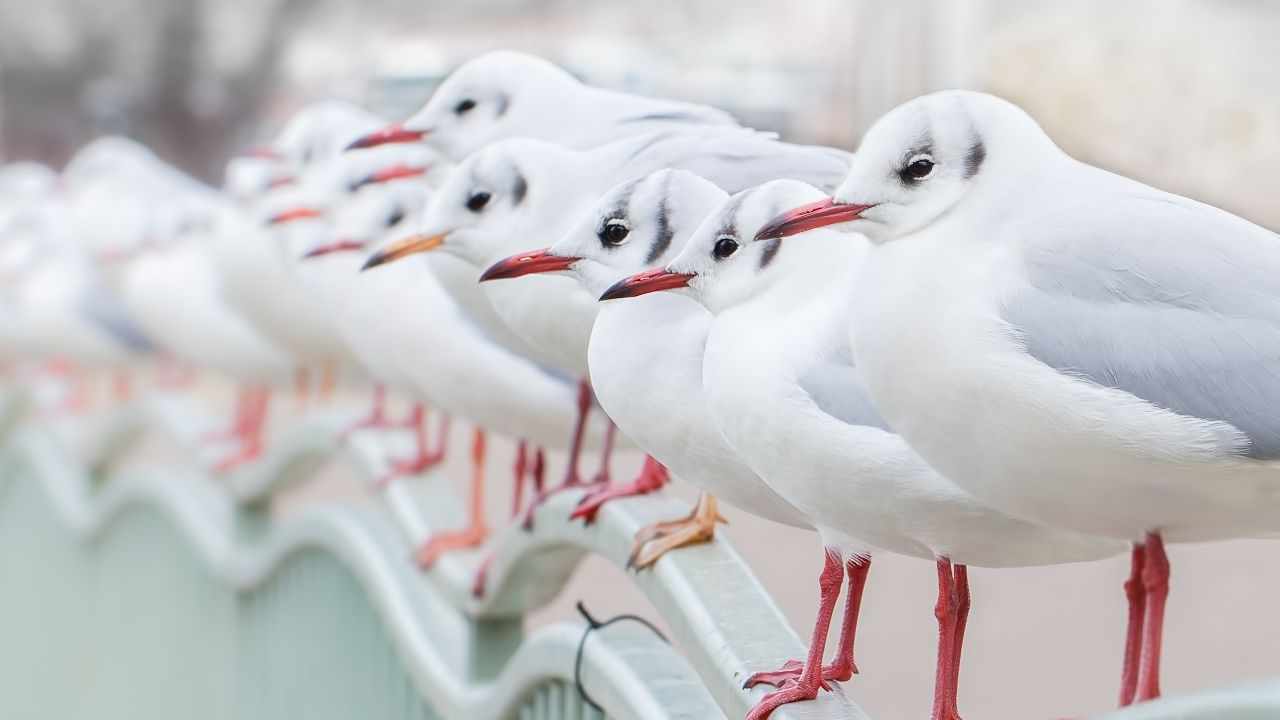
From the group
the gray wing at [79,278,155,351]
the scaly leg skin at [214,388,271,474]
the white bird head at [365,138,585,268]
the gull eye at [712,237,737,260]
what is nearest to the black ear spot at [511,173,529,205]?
the white bird head at [365,138,585,268]

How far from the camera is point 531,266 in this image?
0.76m

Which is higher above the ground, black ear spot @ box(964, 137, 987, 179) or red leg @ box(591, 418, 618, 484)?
black ear spot @ box(964, 137, 987, 179)

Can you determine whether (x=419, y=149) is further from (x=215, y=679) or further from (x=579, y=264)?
(x=215, y=679)

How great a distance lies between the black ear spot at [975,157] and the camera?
1.88ft

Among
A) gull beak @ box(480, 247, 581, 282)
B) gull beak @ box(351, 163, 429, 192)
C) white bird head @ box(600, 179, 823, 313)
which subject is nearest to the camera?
white bird head @ box(600, 179, 823, 313)

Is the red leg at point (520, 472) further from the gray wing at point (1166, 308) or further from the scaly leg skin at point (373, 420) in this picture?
the gray wing at point (1166, 308)

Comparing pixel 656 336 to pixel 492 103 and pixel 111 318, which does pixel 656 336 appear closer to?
pixel 492 103

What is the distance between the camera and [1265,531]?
0.56 m

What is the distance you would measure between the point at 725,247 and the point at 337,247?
730mm

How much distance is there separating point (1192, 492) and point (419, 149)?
30.7 inches

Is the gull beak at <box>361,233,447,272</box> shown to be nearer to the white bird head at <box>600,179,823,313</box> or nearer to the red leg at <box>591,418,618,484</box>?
the red leg at <box>591,418,618,484</box>

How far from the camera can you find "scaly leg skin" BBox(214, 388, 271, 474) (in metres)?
1.94

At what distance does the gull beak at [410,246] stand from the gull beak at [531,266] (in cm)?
19

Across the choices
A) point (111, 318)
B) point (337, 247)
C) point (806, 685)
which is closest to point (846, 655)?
point (806, 685)
